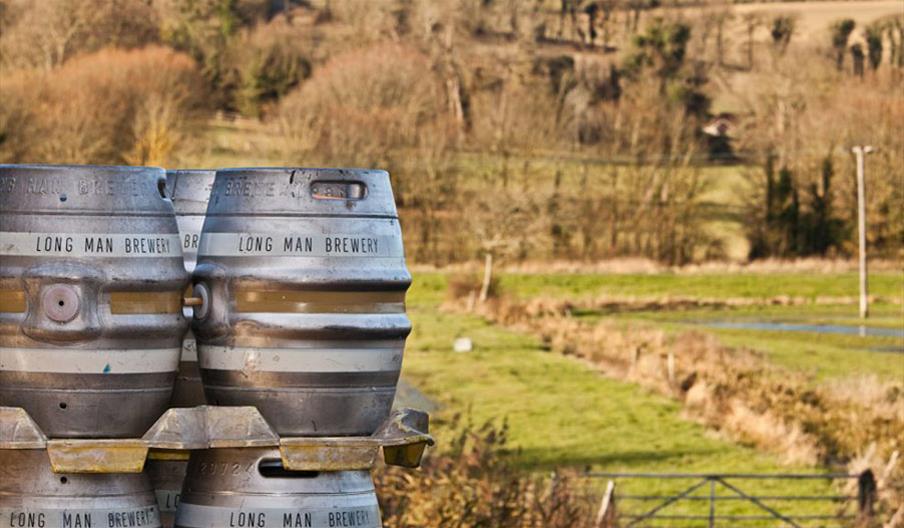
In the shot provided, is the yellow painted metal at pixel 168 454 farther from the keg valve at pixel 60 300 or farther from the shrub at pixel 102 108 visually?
the shrub at pixel 102 108

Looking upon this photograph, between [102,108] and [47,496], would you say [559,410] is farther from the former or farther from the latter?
[102,108]

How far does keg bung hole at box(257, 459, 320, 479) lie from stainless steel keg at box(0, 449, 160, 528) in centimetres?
40

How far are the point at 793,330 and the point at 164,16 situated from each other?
238 feet

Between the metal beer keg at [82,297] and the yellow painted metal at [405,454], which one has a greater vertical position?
the metal beer keg at [82,297]

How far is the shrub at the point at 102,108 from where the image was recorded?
6362 cm

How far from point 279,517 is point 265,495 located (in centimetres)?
8

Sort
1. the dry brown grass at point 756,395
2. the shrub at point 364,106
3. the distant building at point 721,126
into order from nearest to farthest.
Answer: the dry brown grass at point 756,395 < the shrub at point 364,106 < the distant building at point 721,126

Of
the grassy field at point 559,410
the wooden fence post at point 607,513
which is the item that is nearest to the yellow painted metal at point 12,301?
the wooden fence post at point 607,513

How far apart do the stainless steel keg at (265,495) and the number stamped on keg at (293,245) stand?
1.80 ft

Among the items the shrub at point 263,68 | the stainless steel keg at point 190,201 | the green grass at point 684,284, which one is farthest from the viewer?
the shrub at point 263,68

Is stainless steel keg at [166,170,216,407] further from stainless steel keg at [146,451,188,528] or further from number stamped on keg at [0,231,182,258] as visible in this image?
number stamped on keg at [0,231,182,258]

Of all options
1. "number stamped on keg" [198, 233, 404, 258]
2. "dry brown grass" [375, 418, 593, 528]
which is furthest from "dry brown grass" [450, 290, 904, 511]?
"number stamped on keg" [198, 233, 404, 258]

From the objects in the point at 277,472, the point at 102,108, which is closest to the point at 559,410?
the point at 277,472

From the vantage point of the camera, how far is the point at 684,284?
6125 centimetres
